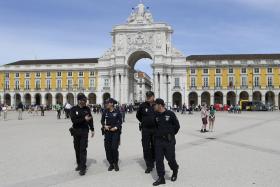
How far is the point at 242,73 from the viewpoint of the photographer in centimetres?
7962

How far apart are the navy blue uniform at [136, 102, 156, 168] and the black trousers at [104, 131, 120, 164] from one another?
0.68 metres

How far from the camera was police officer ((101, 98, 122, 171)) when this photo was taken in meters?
8.99

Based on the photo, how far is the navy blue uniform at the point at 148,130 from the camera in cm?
895

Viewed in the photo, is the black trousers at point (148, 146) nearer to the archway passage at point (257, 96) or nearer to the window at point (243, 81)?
the window at point (243, 81)

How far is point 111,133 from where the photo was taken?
9.05m

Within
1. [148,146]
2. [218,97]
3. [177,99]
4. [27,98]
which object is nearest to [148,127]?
[148,146]

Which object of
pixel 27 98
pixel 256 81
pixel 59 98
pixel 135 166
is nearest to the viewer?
pixel 135 166

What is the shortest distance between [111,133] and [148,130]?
2.92 feet

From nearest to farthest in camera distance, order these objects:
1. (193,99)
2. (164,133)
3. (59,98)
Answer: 1. (164,133)
2. (193,99)
3. (59,98)

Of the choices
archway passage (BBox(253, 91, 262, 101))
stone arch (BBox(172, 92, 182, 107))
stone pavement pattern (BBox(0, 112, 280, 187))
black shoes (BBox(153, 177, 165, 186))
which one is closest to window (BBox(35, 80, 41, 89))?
stone arch (BBox(172, 92, 182, 107))

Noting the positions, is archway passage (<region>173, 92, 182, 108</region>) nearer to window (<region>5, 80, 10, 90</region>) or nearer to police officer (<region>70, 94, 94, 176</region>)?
window (<region>5, 80, 10, 90</region>)

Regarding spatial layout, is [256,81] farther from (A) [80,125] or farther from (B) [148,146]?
(A) [80,125]

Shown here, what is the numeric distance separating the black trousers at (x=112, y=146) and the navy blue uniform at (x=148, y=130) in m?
0.68

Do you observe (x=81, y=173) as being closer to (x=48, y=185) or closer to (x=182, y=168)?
(x=48, y=185)
